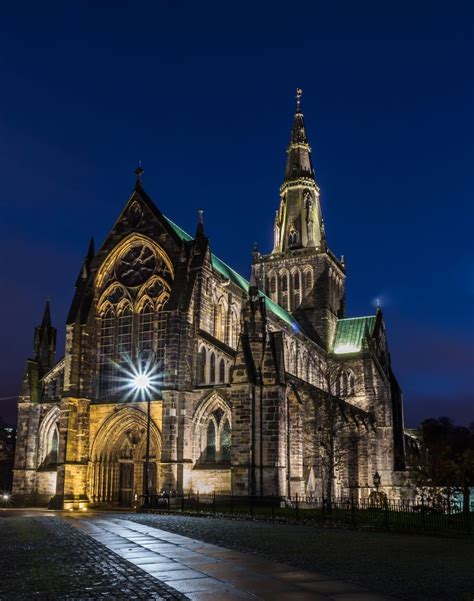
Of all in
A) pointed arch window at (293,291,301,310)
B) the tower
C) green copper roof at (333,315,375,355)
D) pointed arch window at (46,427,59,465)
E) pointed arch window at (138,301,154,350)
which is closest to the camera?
pointed arch window at (138,301,154,350)

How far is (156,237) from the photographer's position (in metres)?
42.1

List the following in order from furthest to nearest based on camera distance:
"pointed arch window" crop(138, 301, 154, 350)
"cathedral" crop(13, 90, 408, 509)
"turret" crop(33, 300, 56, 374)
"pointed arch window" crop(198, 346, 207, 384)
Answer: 1. "turret" crop(33, 300, 56, 374)
2. "pointed arch window" crop(138, 301, 154, 350)
3. "pointed arch window" crop(198, 346, 207, 384)
4. "cathedral" crop(13, 90, 408, 509)

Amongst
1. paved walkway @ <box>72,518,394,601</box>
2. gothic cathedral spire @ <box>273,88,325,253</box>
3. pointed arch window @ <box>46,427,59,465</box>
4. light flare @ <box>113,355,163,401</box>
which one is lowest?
paved walkway @ <box>72,518,394,601</box>

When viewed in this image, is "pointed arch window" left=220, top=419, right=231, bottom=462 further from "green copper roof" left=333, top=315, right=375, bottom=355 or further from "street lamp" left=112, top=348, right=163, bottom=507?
"green copper roof" left=333, top=315, right=375, bottom=355

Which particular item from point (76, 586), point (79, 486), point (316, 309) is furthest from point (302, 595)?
point (316, 309)

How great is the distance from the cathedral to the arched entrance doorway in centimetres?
7

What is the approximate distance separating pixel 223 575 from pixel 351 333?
2245 inches

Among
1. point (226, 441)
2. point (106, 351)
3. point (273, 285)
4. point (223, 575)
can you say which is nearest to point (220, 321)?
point (106, 351)

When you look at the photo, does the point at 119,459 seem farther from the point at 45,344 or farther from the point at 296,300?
the point at 296,300

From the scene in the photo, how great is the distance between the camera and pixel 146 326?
1639 inches

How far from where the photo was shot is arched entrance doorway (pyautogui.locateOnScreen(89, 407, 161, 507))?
39.5 metres

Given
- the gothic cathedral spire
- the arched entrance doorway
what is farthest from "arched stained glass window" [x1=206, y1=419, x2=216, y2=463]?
the gothic cathedral spire

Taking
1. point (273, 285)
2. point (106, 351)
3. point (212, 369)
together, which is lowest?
point (212, 369)

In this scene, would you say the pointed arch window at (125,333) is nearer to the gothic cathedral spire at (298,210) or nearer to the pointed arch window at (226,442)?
the pointed arch window at (226,442)
